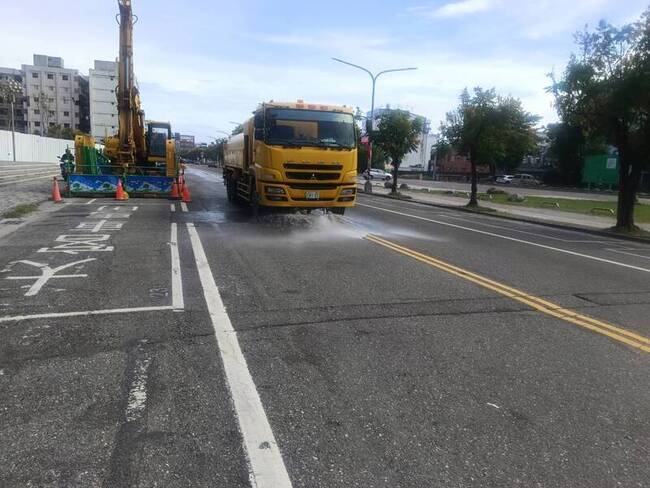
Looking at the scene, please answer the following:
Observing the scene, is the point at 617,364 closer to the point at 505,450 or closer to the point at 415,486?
the point at 505,450

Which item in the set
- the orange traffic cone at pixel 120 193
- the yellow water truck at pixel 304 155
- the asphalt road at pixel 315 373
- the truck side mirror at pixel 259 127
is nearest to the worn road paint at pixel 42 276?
the asphalt road at pixel 315 373

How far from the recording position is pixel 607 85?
57.8 ft

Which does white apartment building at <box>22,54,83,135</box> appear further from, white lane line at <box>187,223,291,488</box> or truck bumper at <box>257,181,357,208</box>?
white lane line at <box>187,223,291,488</box>

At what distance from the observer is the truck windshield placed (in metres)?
13.2

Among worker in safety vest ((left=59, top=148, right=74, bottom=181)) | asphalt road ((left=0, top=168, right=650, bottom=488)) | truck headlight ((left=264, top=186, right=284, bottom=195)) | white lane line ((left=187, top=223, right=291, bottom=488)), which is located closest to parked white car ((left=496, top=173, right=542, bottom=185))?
worker in safety vest ((left=59, top=148, right=74, bottom=181))

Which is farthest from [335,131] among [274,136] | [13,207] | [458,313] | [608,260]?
[13,207]

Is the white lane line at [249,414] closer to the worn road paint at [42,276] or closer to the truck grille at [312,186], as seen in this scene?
the worn road paint at [42,276]

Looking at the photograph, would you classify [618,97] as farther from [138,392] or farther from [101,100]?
[101,100]

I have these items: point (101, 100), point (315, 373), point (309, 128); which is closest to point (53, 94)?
point (101, 100)

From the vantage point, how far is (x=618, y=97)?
16.9 metres

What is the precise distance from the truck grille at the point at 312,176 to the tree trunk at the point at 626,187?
37.2ft

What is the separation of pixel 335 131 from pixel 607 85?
10.2 metres

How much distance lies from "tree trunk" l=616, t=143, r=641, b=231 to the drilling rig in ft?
55.1

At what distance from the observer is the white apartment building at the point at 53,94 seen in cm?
11638
